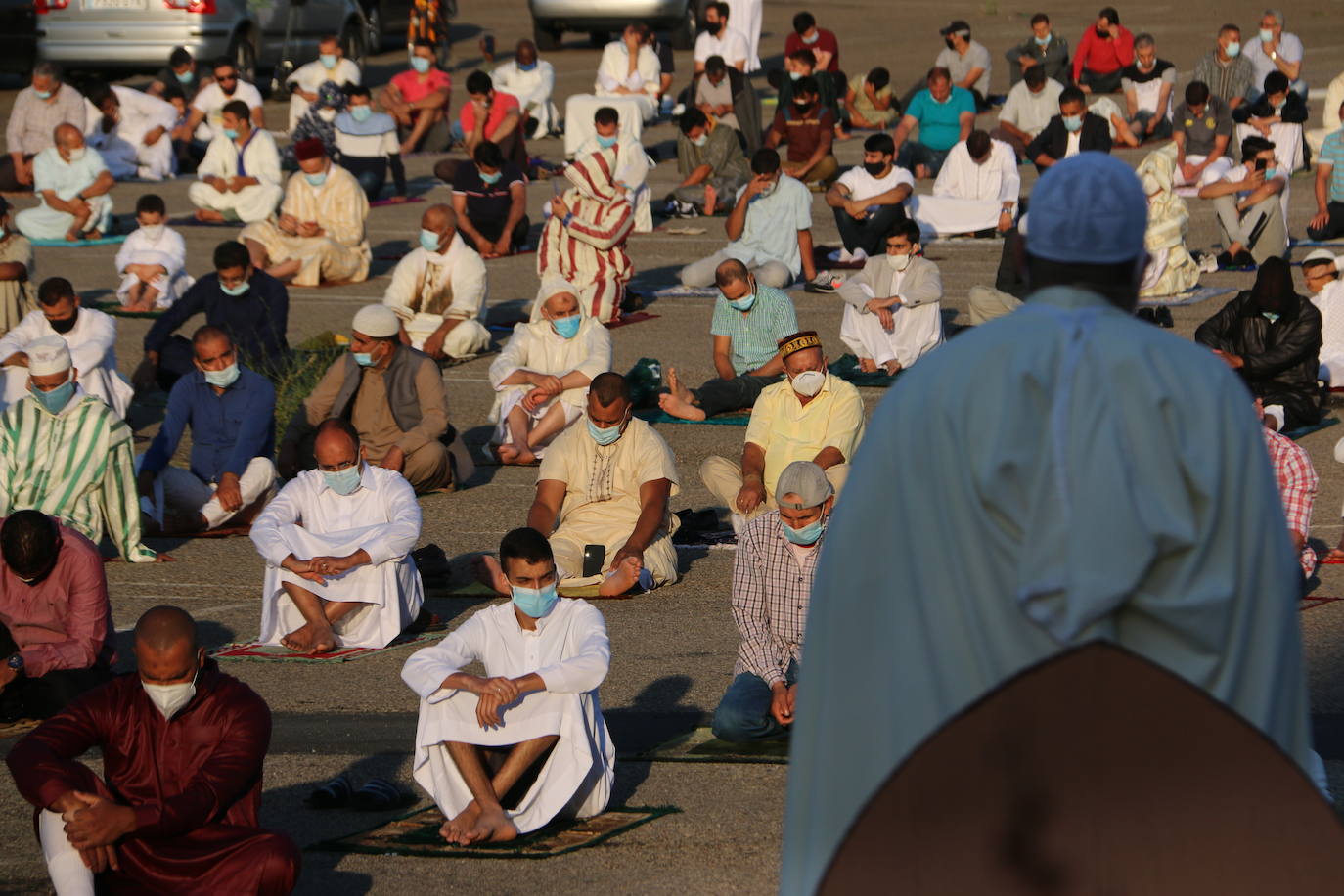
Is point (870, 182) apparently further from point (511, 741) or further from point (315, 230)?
point (511, 741)

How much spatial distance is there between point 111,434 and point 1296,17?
26274mm

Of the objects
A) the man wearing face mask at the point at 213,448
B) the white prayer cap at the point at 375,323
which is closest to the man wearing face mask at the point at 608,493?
the white prayer cap at the point at 375,323

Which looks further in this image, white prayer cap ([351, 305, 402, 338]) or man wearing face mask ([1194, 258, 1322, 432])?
man wearing face mask ([1194, 258, 1322, 432])

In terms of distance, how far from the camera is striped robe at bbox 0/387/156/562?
31.6 feet

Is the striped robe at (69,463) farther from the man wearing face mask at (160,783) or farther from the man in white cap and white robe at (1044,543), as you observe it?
the man in white cap and white robe at (1044,543)

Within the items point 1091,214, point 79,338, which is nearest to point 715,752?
point 1091,214

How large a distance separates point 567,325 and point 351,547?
12.5 ft

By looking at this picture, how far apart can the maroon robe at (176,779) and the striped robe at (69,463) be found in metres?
4.38

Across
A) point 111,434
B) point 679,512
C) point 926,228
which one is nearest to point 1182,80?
point 926,228

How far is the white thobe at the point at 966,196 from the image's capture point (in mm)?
18188

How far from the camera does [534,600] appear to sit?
641 centimetres

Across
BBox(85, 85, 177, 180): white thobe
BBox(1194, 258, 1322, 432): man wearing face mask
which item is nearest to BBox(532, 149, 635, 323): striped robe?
BBox(1194, 258, 1322, 432): man wearing face mask

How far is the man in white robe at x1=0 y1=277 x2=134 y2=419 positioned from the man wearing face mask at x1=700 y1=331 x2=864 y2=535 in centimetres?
424

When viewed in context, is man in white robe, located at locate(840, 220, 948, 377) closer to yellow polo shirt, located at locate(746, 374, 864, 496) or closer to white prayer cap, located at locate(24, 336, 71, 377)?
yellow polo shirt, located at locate(746, 374, 864, 496)
